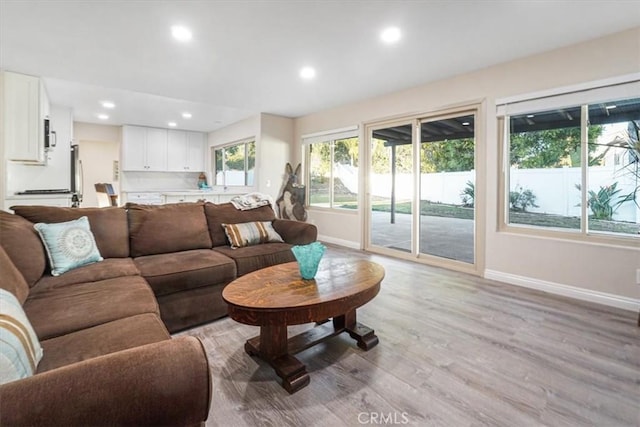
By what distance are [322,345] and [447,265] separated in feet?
8.31

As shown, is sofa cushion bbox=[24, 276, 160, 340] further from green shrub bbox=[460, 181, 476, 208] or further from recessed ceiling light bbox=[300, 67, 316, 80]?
green shrub bbox=[460, 181, 476, 208]

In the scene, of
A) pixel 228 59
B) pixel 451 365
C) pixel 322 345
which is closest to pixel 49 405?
pixel 322 345

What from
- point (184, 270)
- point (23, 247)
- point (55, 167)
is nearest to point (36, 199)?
point (55, 167)

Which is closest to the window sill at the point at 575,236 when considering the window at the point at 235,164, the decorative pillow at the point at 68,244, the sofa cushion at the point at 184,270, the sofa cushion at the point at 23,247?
the sofa cushion at the point at 184,270

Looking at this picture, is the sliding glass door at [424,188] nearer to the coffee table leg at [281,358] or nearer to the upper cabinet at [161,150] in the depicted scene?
Result: the coffee table leg at [281,358]

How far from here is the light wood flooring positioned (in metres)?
1.46

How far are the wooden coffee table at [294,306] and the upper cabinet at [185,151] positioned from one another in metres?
6.58

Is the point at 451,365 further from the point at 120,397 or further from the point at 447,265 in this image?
the point at 447,265

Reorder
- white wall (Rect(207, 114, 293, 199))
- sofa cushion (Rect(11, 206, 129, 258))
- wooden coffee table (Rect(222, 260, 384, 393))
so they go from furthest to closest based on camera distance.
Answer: white wall (Rect(207, 114, 293, 199))
sofa cushion (Rect(11, 206, 129, 258))
wooden coffee table (Rect(222, 260, 384, 393))

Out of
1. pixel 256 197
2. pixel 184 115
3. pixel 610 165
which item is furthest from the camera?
pixel 184 115

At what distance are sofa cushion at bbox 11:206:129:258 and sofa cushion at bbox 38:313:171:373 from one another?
1.34 metres

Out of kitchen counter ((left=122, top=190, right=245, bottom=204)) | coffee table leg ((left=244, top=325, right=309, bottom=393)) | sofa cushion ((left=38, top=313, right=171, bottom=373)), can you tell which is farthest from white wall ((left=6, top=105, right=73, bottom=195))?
coffee table leg ((left=244, top=325, right=309, bottom=393))

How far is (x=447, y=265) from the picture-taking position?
4.00 metres

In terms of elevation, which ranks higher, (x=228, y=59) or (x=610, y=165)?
(x=228, y=59)
